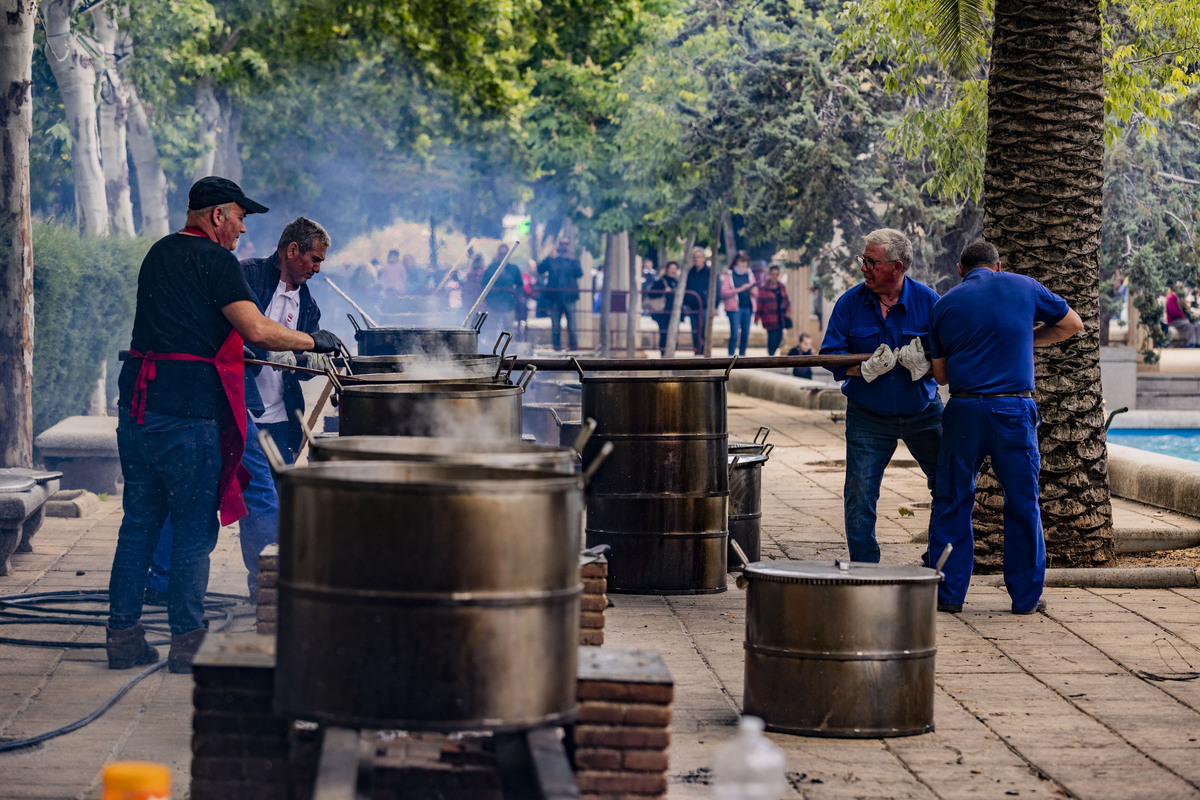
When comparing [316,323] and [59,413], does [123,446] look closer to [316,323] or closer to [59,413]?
[316,323]

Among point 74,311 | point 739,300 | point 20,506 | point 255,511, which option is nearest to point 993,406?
point 255,511

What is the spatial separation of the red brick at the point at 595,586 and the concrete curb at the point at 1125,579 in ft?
10.9

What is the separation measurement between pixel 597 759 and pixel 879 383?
3775 mm

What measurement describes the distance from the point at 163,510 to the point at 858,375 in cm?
336

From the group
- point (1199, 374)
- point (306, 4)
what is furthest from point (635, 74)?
point (1199, 374)

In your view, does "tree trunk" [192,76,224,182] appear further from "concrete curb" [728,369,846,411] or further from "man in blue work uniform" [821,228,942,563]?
"man in blue work uniform" [821,228,942,563]

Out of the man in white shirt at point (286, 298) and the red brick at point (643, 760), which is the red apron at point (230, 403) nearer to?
the man in white shirt at point (286, 298)

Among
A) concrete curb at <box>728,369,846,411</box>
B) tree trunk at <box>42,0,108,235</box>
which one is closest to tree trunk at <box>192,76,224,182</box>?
tree trunk at <box>42,0,108,235</box>

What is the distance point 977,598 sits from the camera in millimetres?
7961

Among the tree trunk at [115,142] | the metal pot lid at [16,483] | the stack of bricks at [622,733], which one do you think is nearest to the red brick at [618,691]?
the stack of bricks at [622,733]

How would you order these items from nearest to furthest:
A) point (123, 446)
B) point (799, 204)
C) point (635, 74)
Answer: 1. point (123, 446)
2. point (799, 204)
3. point (635, 74)

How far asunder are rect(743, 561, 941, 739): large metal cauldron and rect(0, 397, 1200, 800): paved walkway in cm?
9

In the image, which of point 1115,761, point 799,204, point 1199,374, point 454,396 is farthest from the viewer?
point 1199,374

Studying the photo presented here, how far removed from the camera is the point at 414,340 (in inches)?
341
